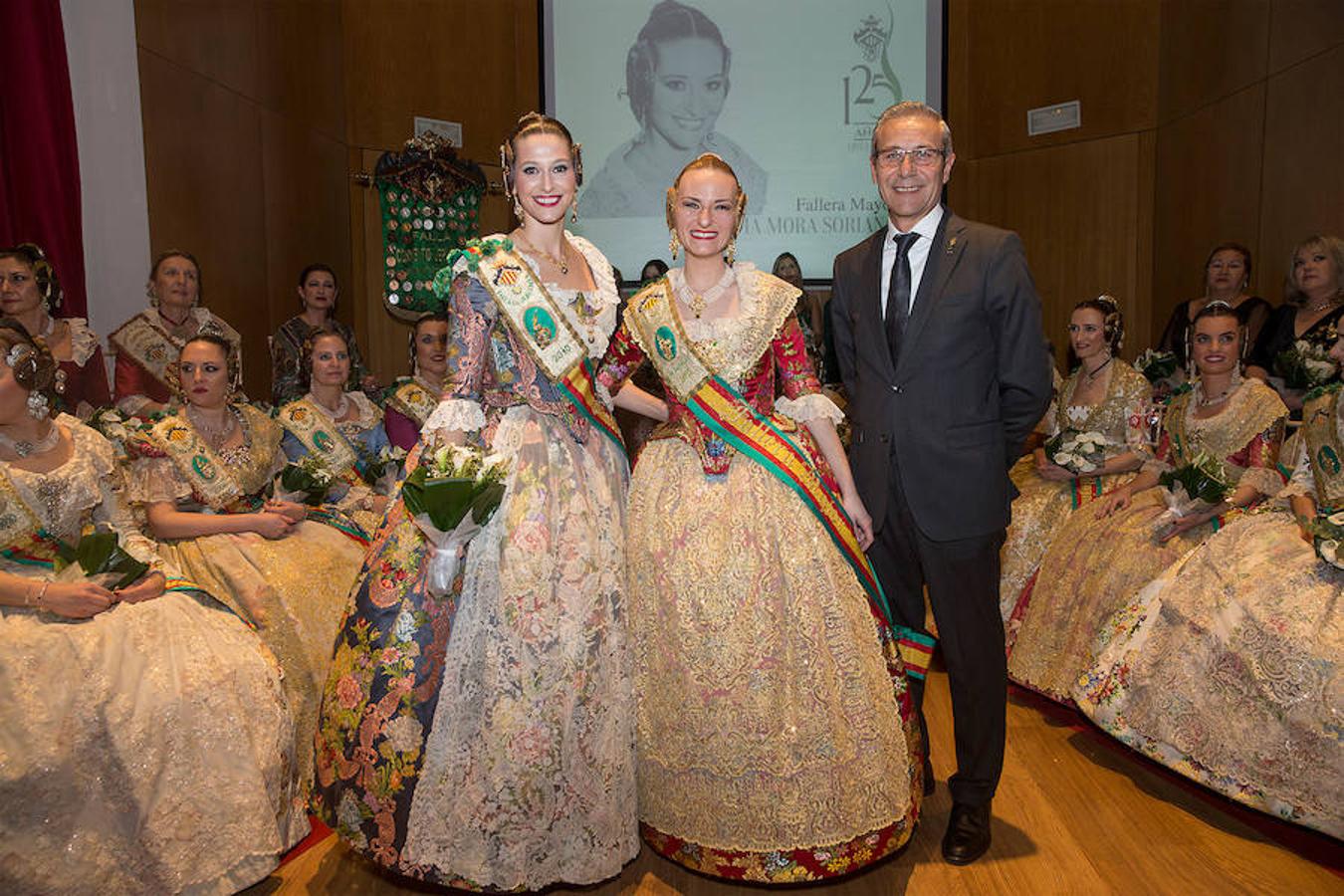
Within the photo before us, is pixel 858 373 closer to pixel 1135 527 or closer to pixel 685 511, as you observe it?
pixel 685 511

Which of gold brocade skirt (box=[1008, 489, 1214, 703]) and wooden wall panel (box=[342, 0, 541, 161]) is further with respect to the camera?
wooden wall panel (box=[342, 0, 541, 161])

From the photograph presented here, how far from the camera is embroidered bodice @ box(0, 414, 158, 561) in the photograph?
245cm

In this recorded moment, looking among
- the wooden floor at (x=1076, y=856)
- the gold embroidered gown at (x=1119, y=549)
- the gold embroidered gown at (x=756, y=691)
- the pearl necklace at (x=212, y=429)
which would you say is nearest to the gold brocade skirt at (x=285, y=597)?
the pearl necklace at (x=212, y=429)

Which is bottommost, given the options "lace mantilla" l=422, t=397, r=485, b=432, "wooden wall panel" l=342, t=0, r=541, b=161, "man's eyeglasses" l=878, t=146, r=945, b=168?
"lace mantilla" l=422, t=397, r=485, b=432

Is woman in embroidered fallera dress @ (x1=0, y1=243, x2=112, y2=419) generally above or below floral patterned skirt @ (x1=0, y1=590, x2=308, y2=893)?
above

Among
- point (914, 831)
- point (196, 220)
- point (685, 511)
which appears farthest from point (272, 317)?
point (914, 831)

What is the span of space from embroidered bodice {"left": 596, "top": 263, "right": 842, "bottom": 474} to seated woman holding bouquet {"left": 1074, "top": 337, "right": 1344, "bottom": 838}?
1415 mm

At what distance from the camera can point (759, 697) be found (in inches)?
93.1

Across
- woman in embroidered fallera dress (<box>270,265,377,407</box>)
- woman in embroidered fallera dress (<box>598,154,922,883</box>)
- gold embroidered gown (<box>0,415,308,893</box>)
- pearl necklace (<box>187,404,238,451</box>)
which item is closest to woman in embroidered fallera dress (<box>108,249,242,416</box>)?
woman in embroidered fallera dress (<box>270,265,377,407</box>)

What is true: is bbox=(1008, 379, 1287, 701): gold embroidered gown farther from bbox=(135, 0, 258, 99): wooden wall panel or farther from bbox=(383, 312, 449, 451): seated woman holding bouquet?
bbox=(135, 0, 258, 99): wooden wall panel

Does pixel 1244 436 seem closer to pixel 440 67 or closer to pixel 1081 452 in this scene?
pixel 1081 452

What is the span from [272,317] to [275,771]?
4.24 meters

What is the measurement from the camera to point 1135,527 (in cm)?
379

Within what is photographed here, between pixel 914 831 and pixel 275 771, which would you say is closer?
pixel 275 771
